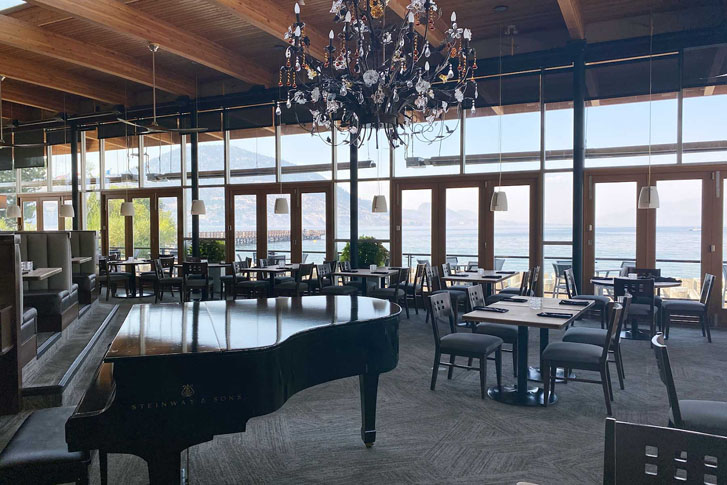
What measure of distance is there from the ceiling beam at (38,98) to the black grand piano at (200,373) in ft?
36.1

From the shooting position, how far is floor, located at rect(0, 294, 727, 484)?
129 inches

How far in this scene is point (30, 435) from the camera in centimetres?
251

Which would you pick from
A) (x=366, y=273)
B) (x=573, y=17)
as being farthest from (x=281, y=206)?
(x=573, y=17)

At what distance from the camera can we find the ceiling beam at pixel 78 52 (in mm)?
7754

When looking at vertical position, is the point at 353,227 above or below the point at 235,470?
above

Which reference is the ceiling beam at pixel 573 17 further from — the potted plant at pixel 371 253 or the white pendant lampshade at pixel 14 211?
the white pendant lampshade at pixel 14 211

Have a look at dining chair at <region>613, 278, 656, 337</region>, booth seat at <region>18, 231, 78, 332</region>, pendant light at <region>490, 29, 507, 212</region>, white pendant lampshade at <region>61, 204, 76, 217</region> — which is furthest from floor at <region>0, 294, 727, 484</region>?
white pendant lampshade at <region>61, 204, 76, 217</region>

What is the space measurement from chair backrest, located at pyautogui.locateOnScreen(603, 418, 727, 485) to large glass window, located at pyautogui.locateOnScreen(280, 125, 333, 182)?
370 inches

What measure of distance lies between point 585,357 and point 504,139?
562cm

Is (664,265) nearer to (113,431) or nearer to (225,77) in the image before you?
(113,431)

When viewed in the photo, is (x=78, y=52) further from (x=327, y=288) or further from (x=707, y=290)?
(x=707, y=290)

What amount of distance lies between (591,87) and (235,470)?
7.76 m

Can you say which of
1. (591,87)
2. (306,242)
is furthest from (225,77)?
(591,87)

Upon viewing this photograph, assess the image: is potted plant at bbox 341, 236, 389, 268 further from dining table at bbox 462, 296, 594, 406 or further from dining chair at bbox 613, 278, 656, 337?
dining table at bbox 462, 296, 594, 406
